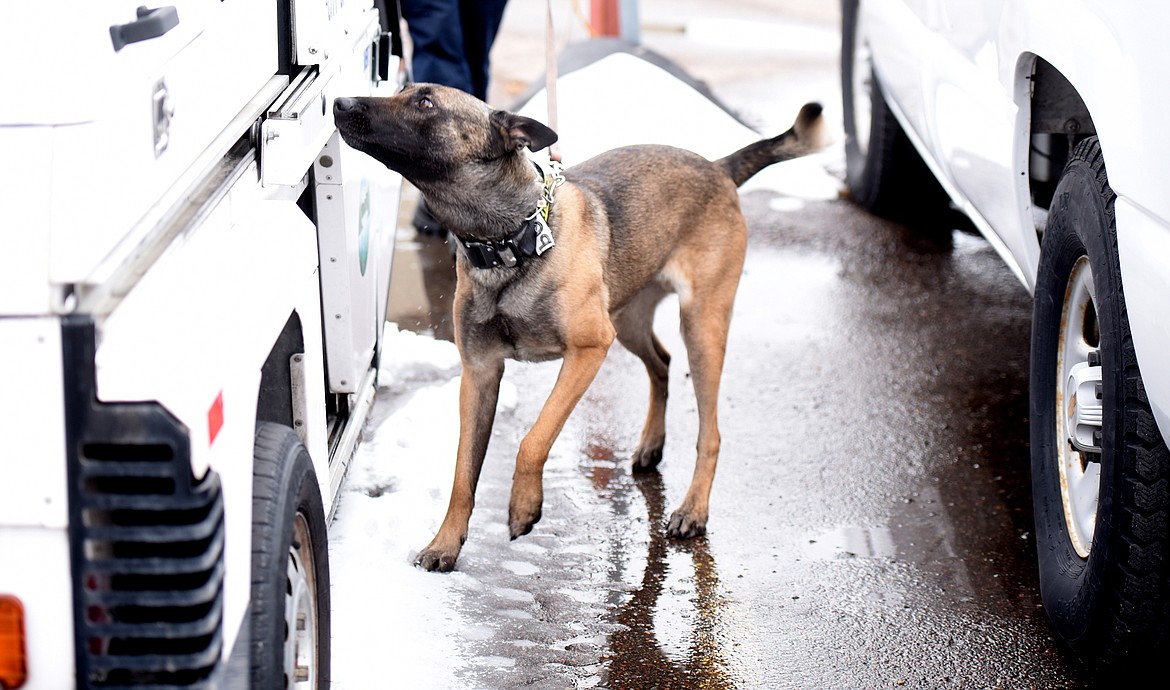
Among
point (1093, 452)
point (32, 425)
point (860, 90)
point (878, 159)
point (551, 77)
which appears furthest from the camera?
point (860, 90)

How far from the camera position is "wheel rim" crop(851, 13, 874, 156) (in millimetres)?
7906

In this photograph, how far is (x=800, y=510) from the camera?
14.7 feet

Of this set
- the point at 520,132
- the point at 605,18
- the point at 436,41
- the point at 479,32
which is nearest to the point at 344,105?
the point at 520,132

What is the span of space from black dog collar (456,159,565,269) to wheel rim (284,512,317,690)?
1282 millimetres

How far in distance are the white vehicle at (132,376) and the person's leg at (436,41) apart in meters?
3.82

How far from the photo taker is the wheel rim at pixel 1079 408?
11.0ft

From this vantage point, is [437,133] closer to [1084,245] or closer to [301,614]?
[301,614]

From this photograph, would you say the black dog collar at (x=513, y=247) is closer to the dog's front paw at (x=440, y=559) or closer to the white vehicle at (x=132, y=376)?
the dog's front paw at (x=440, y=559)

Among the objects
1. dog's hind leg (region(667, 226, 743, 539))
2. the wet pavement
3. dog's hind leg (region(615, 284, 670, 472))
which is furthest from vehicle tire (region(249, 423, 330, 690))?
dog's hind leg (region(615, 284, 670, 472))

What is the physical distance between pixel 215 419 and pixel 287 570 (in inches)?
21.3

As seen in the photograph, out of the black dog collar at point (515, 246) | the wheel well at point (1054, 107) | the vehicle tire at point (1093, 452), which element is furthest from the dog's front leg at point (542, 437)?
the wheel well at point (1054, 107)

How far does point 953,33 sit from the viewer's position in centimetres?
445

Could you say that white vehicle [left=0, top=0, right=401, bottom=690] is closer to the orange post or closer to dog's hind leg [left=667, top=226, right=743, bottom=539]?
dog's hind leg [left=667, top=226, right=743, bottom=539]

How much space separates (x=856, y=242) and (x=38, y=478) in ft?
18.8
